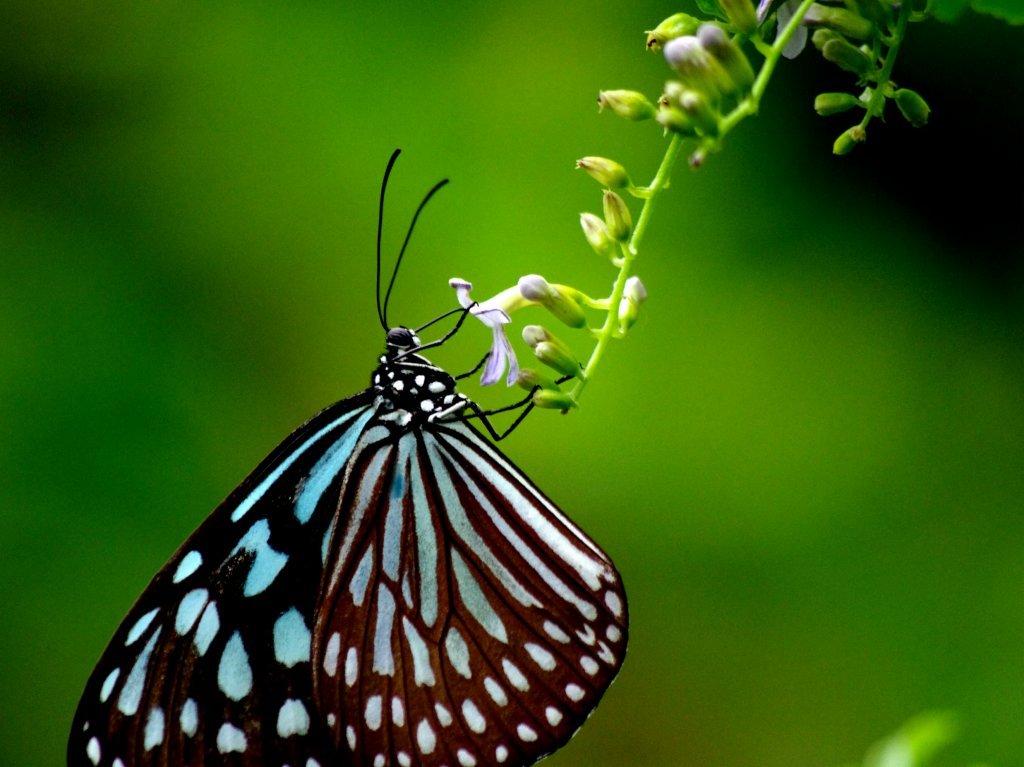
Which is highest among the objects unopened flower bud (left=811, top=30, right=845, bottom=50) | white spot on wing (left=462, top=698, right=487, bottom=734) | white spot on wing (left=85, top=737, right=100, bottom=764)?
unopened flower bud (left=811, top=30, right=845, bottom=50)

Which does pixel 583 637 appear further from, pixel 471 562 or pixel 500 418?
pixel 500 418

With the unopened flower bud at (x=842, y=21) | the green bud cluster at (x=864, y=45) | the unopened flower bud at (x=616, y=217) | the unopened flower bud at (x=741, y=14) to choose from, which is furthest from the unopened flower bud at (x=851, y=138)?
the unopened flower bud at (x=616, y=217)

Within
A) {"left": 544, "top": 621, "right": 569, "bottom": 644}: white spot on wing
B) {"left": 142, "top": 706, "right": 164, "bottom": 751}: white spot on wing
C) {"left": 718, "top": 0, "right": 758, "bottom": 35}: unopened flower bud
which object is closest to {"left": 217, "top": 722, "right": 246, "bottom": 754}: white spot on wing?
{"left": 142, "top": 706, "right": 164, "bottom": 751}: white spot on wing

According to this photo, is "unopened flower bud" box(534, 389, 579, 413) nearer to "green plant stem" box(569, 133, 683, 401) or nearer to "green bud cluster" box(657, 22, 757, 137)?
"green plant stem" box(569, 133, 683, 401)

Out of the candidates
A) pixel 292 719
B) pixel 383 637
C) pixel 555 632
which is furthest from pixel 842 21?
pixel 292 719

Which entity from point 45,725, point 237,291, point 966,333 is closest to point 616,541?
point 966,333

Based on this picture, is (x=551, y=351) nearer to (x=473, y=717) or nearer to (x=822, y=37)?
(x=822, y=37)
